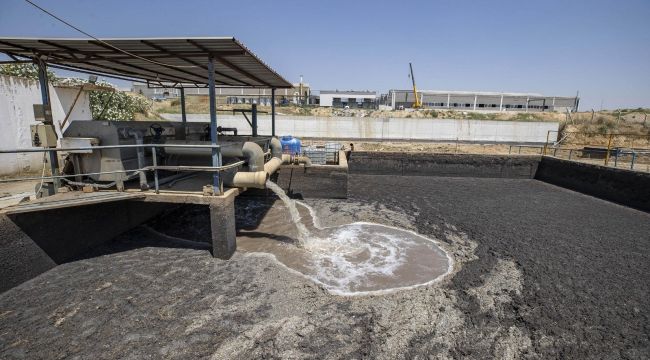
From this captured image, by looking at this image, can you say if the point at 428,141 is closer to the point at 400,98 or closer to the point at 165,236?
the point at 165,236

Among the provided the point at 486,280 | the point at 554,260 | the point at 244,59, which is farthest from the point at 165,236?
the point at 554,260

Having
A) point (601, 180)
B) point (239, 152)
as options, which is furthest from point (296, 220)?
point (601, 180)

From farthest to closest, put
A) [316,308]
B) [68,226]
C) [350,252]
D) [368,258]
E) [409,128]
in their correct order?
[409,128]
[350,252]
[368,258]
[68,226]
[316,308]

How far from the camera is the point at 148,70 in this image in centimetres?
915

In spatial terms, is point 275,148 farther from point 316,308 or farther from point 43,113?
point 316,308

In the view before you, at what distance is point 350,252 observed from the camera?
25.2 feet

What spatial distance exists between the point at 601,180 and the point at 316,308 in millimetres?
15320

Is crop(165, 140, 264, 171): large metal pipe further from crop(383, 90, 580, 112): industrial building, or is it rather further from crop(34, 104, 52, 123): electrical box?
crop(383, 90, 580, 112): industrial building

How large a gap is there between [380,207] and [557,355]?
7.52m

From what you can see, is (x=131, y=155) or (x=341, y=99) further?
(x=341, y=99)

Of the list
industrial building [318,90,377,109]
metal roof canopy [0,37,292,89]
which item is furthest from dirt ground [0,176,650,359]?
industrial building [318,90,377,109]

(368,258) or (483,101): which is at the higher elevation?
(483,101)

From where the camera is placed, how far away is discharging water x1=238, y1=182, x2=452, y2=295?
6.43 m

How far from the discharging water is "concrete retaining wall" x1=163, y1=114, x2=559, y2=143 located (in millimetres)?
20156
